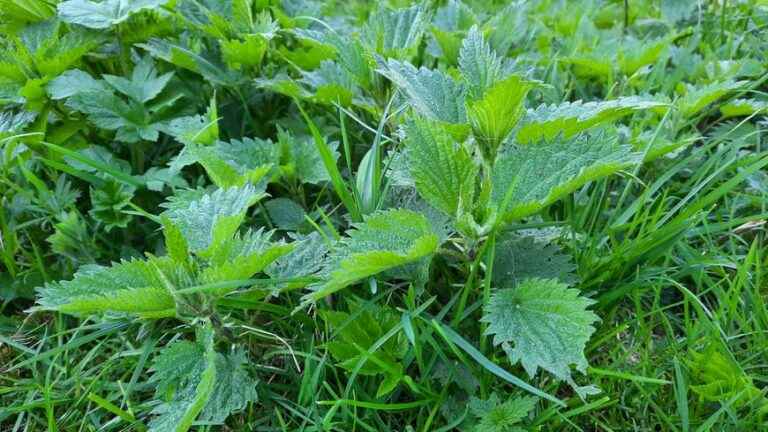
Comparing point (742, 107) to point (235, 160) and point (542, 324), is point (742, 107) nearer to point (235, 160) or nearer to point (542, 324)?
point (542, 324)

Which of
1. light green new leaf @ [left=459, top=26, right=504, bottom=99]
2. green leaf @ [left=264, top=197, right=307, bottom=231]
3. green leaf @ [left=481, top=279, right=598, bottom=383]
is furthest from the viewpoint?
green leaf @ [left=264, top=197, right=307, bottom=231]

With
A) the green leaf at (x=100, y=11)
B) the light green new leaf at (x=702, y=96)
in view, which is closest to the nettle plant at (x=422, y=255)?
the light green new leaf at (x=702, y=96)

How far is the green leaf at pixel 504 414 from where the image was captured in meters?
1.23

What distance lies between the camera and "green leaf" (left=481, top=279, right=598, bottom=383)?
1142 mm

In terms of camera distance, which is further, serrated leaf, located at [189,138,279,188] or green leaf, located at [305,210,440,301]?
serrated leaf, located at [189,138,279,188]

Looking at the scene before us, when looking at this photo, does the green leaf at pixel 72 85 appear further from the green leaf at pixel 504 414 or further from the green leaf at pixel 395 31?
the green leaf at pixel 504 414

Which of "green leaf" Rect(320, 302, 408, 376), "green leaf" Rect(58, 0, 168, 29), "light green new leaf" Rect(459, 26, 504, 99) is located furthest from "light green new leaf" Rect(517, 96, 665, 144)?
"green leaf" Rect(58, 0, 168, 29)

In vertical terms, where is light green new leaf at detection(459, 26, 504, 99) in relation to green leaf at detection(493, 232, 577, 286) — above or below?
above

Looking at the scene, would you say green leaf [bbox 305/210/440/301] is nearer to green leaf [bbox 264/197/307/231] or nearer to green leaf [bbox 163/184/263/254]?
green leaf [bbox 163/184/263/254]

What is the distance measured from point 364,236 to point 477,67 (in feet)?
1.42

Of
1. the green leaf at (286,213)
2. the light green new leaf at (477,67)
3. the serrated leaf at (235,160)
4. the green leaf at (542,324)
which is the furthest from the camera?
the green leaf at (286,213)

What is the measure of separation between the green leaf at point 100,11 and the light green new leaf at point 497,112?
1.03 metres

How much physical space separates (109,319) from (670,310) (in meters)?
1.23

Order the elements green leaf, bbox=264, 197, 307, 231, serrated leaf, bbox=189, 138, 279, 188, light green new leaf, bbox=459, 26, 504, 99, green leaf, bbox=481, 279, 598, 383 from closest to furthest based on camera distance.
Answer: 1. green leaf, bbox=481, 279, 598, 383
2. light green new leaf, bbox=459, 26, 504, 99
3. serrated leaf, bbox=189, 138, 279, 188
4. green leaf, bbox=264, 197, 307, 231
